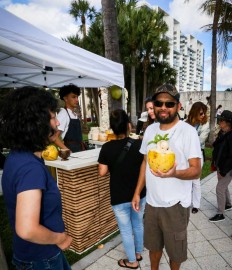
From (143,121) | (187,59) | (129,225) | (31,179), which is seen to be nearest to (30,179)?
(31,179)

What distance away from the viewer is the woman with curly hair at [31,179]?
1.06 m

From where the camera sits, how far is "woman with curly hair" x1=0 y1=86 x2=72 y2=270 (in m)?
1.06

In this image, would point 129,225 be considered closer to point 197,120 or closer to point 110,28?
point 197,120

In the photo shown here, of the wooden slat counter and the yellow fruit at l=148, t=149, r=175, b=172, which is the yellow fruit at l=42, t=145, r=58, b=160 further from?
the yellow fruit at l=148, t=149, r=175, b=172

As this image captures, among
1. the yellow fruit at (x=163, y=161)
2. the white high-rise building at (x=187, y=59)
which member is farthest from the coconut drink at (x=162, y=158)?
the white high-rise building at (x=187, y=59)

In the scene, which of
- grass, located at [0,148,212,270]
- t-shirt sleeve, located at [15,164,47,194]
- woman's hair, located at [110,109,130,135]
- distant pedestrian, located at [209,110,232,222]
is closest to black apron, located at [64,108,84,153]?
woman's hair, located at [110,109,130,135]

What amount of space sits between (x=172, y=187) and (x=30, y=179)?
4.31ft

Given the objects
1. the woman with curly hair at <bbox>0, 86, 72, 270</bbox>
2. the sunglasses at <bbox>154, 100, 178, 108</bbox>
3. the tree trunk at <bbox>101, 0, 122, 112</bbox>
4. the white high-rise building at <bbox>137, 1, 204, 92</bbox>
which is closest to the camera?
the woman with curly hair at <bbox>0, 86, 72, 270</bbox>

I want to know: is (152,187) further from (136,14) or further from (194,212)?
(136,14)

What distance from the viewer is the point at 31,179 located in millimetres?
1072

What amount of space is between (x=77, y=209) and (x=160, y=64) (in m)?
23.2

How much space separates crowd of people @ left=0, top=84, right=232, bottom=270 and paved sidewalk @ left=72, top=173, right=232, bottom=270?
16 centimetres

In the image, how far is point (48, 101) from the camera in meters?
1.26

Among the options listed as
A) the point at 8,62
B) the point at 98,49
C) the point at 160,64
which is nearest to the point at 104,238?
the point at 8,62
